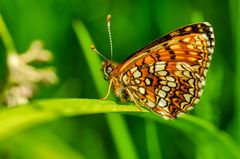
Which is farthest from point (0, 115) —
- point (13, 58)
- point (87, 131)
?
point (87, 131)

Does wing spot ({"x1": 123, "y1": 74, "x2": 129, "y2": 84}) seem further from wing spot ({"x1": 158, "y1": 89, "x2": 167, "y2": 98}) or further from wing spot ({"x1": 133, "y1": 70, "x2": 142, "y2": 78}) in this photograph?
wing spot ({"x1": 158, "y1": 89, "x2": 167, "y2": 98})

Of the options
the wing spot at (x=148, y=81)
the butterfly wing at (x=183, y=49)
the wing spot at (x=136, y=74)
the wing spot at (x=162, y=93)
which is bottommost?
the wing spot at (x=162, y=93)

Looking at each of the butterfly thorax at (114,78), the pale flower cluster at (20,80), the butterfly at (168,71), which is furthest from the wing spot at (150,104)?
the pale flower cluster at (20,80)

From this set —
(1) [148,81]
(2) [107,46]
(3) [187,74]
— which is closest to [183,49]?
(3) [187,74]

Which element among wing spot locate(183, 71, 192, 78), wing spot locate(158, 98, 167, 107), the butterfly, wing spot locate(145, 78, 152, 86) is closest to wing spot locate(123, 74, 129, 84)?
the butterfly

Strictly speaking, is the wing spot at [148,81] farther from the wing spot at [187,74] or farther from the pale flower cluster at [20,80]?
the pale flower cluster at [20,80]

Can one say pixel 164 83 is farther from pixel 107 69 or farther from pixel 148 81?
pixel 107 69

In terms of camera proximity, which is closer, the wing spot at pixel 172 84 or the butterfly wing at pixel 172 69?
the butterfly wing at pixel 172 69
